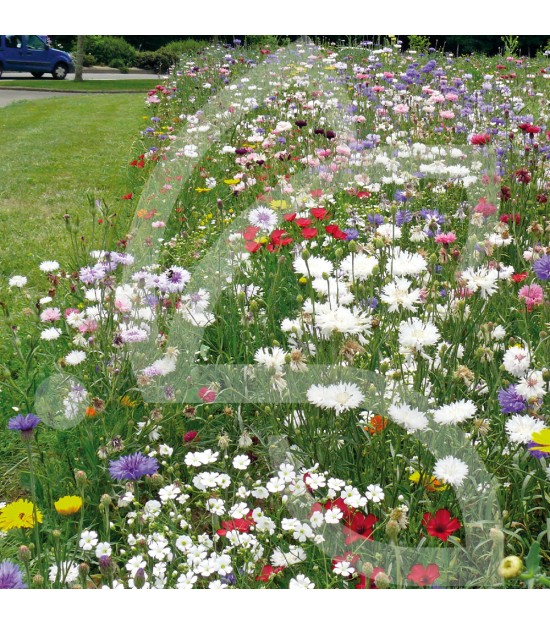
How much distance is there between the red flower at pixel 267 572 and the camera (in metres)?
1.47

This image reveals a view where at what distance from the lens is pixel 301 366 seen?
67.6 inches

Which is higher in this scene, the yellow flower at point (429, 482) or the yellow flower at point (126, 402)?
the yellow flower at point (429, 482)

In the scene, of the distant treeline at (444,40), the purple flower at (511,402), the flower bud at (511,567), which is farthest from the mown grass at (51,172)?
the flower bud at (511,567)

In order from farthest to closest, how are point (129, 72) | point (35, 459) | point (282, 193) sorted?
point (129, 72), point (282, 193), point (35, 459)

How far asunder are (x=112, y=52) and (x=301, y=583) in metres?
7.79

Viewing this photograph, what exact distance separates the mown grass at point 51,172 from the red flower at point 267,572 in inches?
38.5

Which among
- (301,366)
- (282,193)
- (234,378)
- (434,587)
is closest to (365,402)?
(301,366)

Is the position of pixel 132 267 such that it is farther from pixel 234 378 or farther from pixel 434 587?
pixel 434 587

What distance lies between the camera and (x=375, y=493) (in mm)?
1604

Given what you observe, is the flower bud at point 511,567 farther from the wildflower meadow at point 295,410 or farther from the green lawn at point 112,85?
the green lawn at point 112,85

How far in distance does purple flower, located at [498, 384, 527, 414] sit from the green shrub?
585 centimetres

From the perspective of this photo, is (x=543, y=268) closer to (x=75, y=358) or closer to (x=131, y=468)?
(x=131, y=468)

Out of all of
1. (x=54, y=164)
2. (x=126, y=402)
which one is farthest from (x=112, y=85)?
(x=126, y=402)

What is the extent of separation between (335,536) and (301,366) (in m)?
0.42
